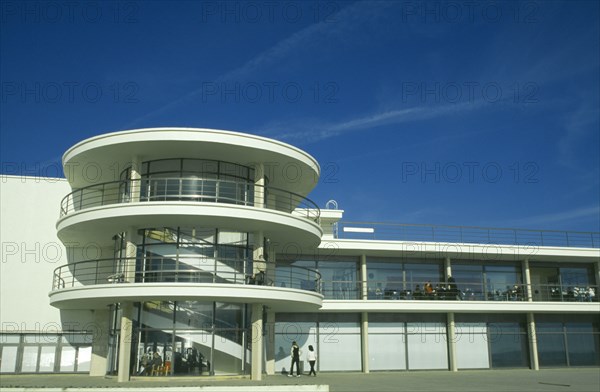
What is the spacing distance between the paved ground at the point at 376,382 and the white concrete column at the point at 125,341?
419mm

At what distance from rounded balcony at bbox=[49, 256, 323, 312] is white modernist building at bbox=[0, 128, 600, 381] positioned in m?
0.05

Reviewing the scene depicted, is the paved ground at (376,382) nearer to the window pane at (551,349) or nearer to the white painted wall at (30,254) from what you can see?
the white painted wall at (30,254)

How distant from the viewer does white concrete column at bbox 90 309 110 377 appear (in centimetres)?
2647

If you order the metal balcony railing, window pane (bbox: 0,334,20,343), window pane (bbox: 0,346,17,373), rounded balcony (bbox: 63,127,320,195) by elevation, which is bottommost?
window pane (bbox: 0,346,17,373)

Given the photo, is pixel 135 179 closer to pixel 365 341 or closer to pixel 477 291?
pixel 365 341

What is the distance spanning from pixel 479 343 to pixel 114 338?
1799 centimetres

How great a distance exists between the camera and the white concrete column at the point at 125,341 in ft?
71.3

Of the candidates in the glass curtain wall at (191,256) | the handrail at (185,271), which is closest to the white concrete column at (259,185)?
the glass curtain wall at (191,256)

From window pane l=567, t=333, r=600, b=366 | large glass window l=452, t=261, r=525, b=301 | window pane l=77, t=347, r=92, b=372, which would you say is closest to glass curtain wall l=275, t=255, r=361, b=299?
large glass window l=452, t=261, r=525, b=301

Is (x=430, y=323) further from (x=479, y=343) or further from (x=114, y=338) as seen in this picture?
(x=114, y=338)

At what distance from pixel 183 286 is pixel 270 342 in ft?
27.6

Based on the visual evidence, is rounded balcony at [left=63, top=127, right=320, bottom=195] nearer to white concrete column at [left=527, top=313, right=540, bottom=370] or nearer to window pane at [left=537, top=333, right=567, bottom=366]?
white concrete column at [left=527, top=313, right=540, bottom=370]

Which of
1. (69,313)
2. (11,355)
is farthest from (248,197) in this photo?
(11,355)

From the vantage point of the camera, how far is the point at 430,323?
3183 centimetres
